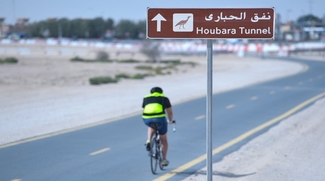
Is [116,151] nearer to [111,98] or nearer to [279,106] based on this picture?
[279,106]

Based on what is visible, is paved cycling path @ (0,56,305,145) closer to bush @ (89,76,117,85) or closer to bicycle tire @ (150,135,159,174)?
bush @ (89,76,117,85)

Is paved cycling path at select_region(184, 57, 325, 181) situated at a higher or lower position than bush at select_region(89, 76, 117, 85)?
higher

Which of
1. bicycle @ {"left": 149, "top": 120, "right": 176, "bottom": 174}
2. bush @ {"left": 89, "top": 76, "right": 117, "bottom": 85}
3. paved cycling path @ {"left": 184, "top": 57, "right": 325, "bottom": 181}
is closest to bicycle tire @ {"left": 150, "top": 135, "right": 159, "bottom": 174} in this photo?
bicycle @ {"left": 149, "top": 120, "right": 176, "bottom": 174}

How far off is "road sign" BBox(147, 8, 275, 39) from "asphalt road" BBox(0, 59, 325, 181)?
4221 millimetres

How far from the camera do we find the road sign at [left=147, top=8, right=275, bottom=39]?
25.3ft

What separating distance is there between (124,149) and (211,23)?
750 cm

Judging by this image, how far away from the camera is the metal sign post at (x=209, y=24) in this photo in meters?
7.71

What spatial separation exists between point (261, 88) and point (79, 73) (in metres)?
17.7

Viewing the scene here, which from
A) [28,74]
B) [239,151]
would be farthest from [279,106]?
[28,74]

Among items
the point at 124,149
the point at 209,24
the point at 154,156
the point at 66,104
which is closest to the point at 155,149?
the point at 154,156

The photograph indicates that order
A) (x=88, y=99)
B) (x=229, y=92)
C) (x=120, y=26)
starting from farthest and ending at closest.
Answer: (x=120, y=26)
(x=229, y=92)
(x=88, y=99)

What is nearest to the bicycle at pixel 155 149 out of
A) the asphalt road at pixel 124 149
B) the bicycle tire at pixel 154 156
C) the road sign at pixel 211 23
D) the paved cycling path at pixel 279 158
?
the bicycle tire at pixel 154 156

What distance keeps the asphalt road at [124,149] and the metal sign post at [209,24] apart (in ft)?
13.7

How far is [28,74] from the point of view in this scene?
150ft
